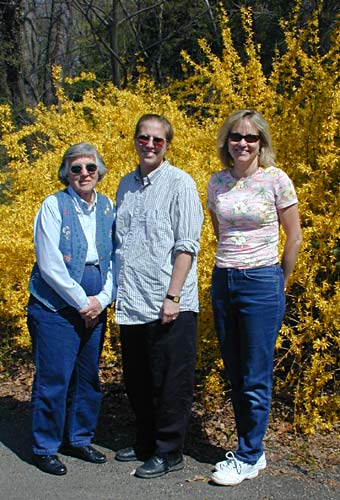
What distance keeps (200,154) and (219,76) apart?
0.56 meters

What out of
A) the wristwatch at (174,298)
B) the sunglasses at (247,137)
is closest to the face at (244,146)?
the sunglasses at (247,137)

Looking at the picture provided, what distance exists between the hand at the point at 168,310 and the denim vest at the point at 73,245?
444 mm

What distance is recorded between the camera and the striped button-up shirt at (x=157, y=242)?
3.34 meters

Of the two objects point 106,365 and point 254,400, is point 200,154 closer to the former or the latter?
point 106,365

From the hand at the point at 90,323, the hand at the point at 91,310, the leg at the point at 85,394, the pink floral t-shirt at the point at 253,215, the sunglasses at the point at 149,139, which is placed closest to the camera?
the pink floral t-shirt at the point at 253,215

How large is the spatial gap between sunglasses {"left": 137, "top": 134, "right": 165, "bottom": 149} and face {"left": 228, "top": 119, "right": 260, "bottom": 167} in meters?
0.34

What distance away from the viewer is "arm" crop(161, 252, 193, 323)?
10.8 feet

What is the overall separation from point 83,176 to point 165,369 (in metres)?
1.06

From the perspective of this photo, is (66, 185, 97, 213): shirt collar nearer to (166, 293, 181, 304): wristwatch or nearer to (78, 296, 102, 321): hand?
(78, 296, 102, 321): hand

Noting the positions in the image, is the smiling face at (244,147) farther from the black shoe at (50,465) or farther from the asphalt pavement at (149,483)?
the black shoe at (50,465)

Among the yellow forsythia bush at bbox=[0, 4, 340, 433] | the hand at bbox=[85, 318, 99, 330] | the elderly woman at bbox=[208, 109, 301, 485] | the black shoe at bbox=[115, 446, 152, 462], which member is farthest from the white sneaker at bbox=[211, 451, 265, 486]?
the hand at bbox=[85, 318, 99, 330]

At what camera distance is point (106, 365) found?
530 centimetres

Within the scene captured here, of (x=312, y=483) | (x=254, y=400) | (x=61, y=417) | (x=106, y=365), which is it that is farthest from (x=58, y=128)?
(x=312, y=483)

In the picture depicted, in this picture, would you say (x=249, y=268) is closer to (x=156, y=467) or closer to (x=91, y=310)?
(x=91, y=310)
